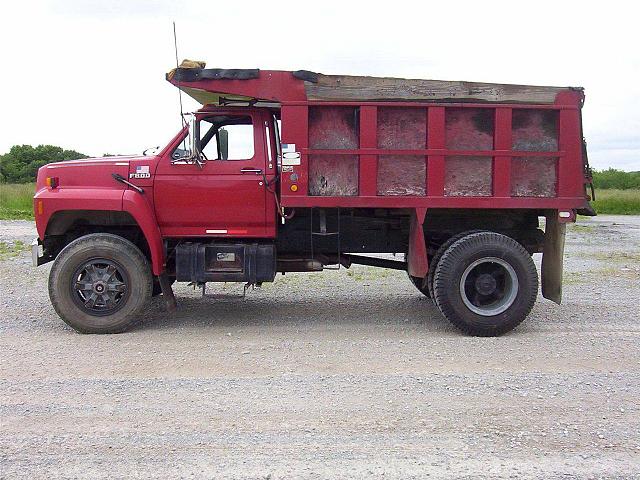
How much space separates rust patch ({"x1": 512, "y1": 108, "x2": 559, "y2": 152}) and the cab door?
263 centimetres

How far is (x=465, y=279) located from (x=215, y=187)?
283cm

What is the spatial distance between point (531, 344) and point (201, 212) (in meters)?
3.66

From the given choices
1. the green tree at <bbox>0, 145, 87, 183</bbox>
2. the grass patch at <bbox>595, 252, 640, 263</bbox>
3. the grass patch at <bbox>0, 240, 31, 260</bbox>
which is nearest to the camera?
the grass patch at <bbox>595, 252, 640, 263</bbox>

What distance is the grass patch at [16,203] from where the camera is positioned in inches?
992

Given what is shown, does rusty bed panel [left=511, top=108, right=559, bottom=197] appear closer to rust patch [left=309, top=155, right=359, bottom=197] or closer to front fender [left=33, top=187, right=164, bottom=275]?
rust patch [left=309, top=155, right=359, bottom=197]

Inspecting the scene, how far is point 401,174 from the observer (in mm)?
6688

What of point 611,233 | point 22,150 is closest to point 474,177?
point 611,233

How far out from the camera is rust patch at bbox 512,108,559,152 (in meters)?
6.68

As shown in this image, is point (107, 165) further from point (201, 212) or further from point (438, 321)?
point (438, 321)

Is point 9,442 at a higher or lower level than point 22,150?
lower

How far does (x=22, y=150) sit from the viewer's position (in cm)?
5556

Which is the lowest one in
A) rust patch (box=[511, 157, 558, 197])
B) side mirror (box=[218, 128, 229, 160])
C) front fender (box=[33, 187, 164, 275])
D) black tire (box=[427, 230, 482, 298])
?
black tire (box=[427, 230, 482, 298])

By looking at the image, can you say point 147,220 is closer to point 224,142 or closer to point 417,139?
point 224,142

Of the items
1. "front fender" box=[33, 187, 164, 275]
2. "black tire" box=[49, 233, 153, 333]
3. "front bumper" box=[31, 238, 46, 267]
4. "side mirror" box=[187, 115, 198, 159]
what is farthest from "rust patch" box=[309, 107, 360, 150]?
"front bumper" box=[31, 238, 46, 267]
